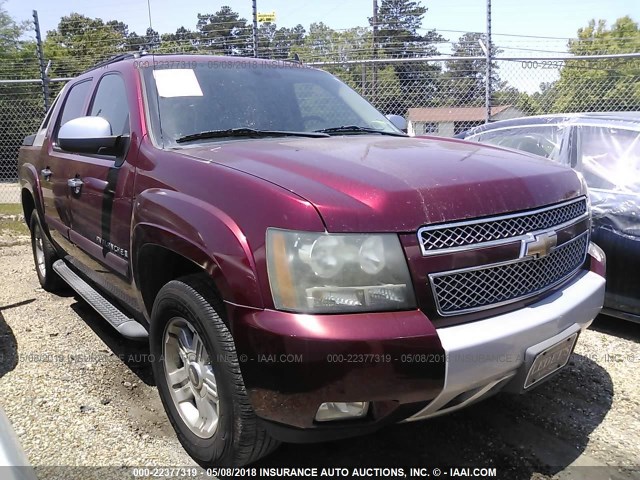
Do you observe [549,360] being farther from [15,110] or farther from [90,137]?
[15,110]

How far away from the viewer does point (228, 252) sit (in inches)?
78.0

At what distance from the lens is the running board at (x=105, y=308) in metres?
2.92

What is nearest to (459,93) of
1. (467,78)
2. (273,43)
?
(467,78)

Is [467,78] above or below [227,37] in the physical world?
below

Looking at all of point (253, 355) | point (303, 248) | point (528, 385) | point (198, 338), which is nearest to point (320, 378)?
point (253, 355)

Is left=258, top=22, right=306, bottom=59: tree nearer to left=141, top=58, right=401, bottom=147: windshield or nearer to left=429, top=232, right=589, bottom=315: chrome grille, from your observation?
left=141, top=58, right=401, bottom=147: windshield

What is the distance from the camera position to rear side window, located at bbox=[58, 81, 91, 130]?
3.95m

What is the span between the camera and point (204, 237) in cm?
208

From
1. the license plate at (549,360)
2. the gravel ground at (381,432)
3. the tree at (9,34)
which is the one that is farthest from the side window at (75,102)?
the tree at (9,34)

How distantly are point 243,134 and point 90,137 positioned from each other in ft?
2.63

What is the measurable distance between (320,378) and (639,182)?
315 centimetres

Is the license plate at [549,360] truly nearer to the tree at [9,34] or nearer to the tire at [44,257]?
the tire at [44,257]

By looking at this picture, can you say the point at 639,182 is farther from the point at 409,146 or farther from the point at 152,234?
the point at 152,234

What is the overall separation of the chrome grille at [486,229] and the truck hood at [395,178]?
33mm
